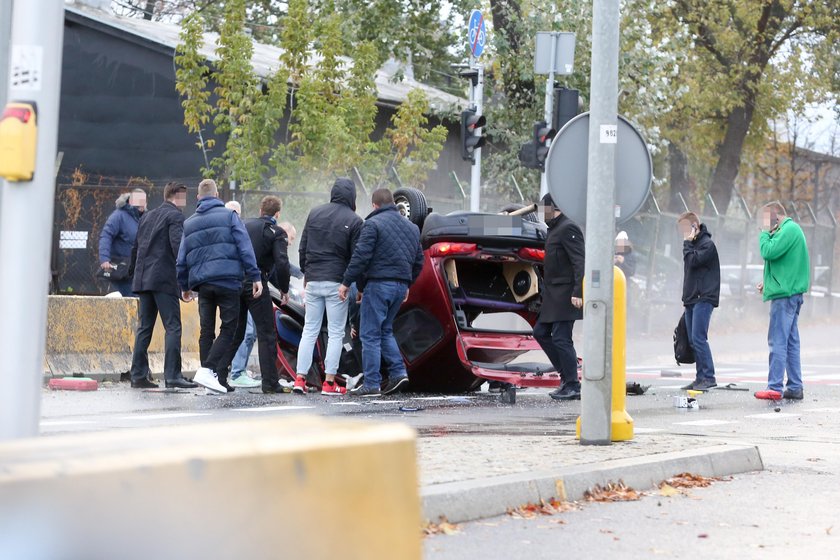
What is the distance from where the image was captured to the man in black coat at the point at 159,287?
14.1 m

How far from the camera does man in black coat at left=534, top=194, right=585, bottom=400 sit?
13.3 m

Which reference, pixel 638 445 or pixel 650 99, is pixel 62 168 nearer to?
pixel 650 99

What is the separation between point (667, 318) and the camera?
29438 mm

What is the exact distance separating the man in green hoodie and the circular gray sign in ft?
17.1

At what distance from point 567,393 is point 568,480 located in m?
6.38

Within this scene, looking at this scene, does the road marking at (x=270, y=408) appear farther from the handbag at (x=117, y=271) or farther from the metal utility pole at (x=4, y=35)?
the handbag at (x=117, y=271)

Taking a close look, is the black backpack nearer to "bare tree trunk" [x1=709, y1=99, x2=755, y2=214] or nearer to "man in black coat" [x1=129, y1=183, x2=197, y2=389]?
"man in black coat" [x1=129, y1=183, x2=197, y2=389]

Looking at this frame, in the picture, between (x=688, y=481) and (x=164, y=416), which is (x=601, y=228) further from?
(x=164, y=416)

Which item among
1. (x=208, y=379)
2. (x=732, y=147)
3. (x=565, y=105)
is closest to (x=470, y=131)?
(x=565, y=105)

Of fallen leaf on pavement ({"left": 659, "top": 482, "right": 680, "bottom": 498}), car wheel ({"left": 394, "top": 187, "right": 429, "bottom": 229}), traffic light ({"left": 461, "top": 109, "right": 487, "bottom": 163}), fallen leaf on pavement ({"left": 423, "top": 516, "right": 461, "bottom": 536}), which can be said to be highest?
traffic light ({"left": 461, "top": 109, "right": 487, "bottom": 163})

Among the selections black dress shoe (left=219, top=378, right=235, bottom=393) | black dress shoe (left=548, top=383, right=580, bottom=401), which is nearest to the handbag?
black dress shoe (left=219, top=378, right=235, bottom=393)

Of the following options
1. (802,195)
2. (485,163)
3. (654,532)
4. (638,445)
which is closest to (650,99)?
(485,163)

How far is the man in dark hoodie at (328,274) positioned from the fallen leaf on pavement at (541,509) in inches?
263

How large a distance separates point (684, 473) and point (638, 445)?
2.41 ft
